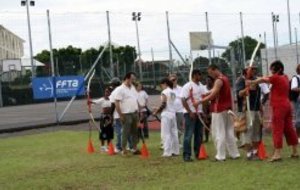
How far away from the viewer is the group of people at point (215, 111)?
1274 centimetres

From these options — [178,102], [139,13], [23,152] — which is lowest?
[23,152]

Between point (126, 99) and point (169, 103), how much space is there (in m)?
1.02

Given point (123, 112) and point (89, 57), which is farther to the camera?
point (89, 57)

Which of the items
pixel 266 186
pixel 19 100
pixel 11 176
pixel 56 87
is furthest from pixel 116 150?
pixel 19 100

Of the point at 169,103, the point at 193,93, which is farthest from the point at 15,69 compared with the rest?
the point at 193,93

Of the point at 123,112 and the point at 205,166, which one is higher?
the point at 123,112

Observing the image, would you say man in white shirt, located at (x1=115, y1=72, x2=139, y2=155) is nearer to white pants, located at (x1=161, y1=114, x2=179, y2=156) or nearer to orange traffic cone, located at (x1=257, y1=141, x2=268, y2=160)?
white pants, located at (x1=161, y1=114, x2=179, y2=156)

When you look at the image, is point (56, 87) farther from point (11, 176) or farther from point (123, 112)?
point (11, 176)

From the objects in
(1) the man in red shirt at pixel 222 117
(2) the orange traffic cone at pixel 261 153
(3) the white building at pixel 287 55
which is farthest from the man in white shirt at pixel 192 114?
(3) the white building at pixel 287 55

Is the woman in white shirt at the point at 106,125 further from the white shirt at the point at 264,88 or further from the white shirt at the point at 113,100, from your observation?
the white shirt at the point at 264,88

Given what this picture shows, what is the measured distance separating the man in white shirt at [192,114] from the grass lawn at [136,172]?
15.8 inches

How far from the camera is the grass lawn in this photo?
1057cm

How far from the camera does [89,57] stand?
51.7 meters

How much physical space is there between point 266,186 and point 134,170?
→ 3531mm
